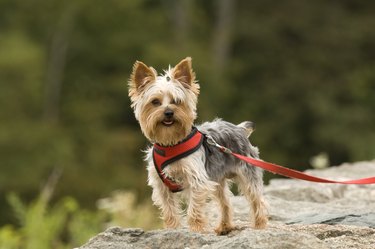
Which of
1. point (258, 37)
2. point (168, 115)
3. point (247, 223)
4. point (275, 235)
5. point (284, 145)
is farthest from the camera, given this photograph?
point (258, 37)

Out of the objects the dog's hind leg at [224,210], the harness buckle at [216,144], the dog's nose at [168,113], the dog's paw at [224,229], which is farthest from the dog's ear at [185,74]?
the dog's paw at [224,229]

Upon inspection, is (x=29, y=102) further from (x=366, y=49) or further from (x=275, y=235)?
(x=275, y=235)

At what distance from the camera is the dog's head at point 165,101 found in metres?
7.34

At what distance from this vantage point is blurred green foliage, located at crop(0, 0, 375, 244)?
125ft

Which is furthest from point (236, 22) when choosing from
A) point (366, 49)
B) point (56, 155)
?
point (56, 155)

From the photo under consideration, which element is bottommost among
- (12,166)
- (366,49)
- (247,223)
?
(247,223)

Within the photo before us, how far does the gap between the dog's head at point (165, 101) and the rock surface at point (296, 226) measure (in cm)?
86

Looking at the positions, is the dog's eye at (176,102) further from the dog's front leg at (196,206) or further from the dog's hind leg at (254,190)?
the dog's hind leg at (254,190)

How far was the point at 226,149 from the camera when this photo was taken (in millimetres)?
7594

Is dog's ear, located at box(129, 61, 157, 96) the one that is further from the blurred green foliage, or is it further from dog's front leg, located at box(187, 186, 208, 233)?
the blurred green foliage

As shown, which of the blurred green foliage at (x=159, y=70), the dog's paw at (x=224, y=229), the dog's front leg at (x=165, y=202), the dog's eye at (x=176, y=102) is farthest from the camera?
the blurred green foliage at (x=159, y=70)

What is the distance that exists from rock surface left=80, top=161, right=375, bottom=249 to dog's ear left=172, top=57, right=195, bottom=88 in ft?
3.79

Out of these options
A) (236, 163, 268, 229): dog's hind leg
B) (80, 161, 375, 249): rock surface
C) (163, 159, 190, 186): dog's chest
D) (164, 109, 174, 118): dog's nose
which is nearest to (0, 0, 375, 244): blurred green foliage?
(80, 161, 375, 249): rock surface

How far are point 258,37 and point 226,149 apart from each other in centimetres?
3945
